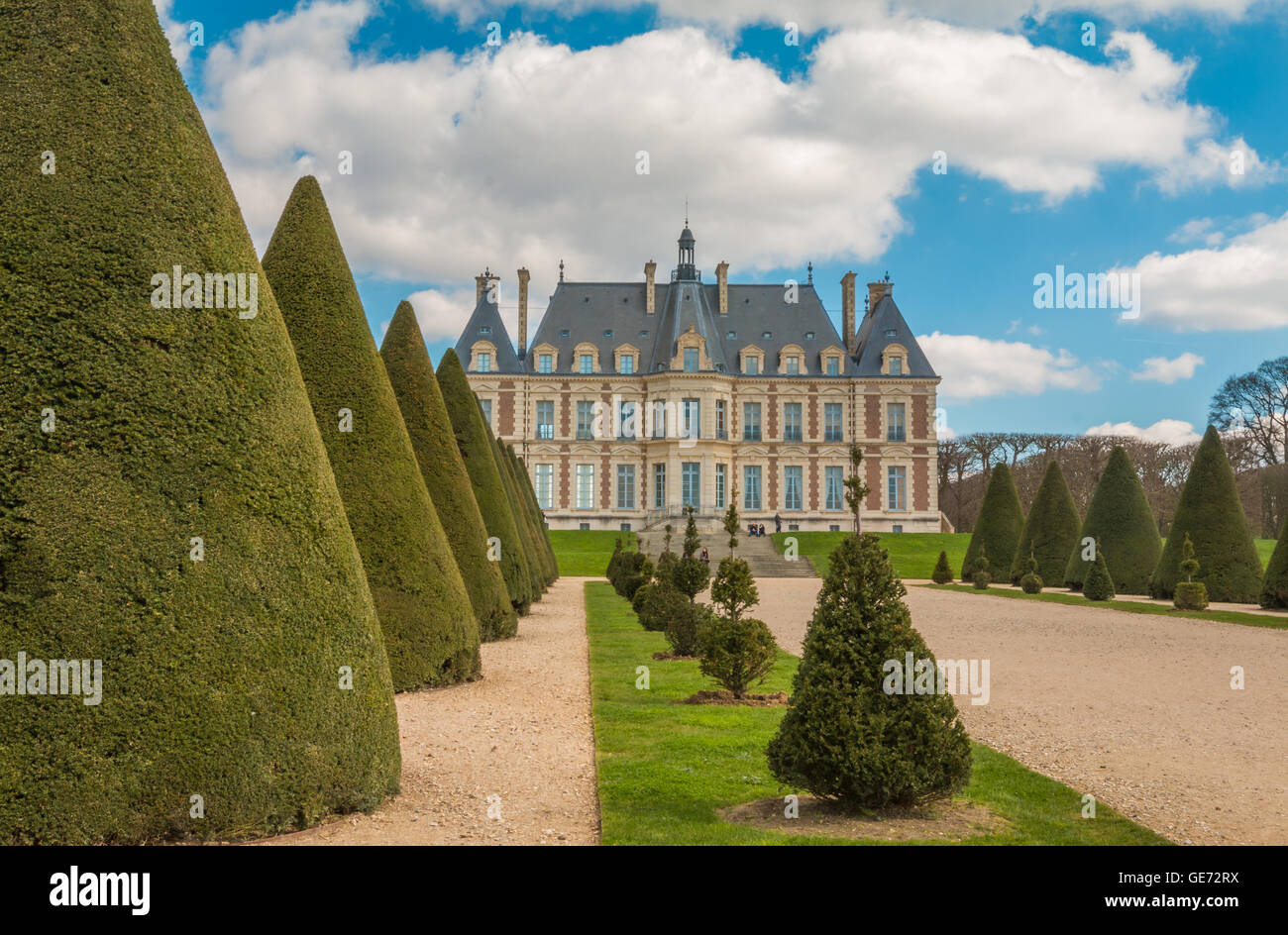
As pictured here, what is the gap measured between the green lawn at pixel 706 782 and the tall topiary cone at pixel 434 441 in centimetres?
253

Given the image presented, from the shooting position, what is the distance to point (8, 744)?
436cm

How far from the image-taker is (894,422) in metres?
50.0

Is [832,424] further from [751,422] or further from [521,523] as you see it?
[521,523]

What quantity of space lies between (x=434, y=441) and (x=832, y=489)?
40154 mm

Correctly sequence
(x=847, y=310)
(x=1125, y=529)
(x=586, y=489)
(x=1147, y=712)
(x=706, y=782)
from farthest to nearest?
(x=847, y=310)
(x=586, y=489)
(x=1125, y=529)
(x=1147, y=712)
(x=706, y=782)

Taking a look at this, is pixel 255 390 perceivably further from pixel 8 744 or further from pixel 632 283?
pixel 632 283

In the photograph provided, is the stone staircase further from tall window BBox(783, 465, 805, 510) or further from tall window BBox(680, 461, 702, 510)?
tall window BBox(783, 465, 805, 510)

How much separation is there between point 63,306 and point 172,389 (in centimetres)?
63

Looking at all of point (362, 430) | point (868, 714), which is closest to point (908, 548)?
point (362, 430)

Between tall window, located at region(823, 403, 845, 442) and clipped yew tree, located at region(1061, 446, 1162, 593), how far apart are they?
2484cm

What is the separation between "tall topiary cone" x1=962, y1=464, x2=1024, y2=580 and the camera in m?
31.0

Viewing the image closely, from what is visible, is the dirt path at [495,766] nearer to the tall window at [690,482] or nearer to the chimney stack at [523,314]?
the tall window at [690,482]

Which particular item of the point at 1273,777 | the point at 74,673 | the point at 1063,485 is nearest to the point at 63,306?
the point at 74,673

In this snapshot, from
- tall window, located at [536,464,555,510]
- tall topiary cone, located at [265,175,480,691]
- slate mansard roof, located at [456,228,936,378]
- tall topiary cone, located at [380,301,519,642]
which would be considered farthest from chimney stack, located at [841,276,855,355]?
tall topiary cone, located at [265,175,480,691]
